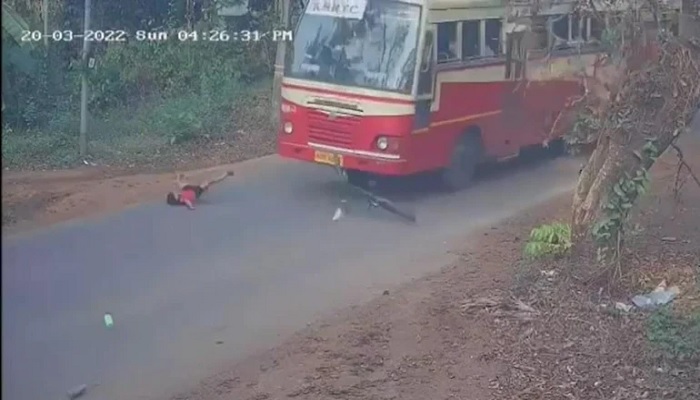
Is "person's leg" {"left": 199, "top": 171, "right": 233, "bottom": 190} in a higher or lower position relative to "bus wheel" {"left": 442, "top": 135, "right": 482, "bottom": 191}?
lower

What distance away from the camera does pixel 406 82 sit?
39.2 ft

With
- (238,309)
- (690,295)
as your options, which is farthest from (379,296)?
(690,295)

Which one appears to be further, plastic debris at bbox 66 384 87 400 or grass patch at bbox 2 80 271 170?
grass patch at bbox 2 80 271 170

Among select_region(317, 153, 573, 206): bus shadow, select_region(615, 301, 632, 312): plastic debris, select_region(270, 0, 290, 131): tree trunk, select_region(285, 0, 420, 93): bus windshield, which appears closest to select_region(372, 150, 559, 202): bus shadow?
select_region(317, 153, 573, 206): bus shadow

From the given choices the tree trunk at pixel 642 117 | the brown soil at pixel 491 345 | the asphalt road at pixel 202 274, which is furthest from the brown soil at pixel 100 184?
the tree trunk at pixel 642 117

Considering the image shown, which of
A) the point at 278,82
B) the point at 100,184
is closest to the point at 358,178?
the point at 100,184

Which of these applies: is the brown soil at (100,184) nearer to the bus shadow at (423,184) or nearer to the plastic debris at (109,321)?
the bus shadow at (423,184)

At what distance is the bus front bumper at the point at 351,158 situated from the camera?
475 inches

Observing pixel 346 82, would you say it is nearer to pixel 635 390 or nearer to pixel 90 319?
pixel 90 319

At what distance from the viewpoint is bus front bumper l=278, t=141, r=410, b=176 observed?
39.5 feet

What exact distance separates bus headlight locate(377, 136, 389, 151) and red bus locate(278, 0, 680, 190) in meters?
0.01

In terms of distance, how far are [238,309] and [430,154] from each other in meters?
4.73

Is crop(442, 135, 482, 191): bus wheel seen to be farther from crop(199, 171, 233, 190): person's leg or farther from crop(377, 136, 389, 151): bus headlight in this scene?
crop(199, 171, 233, 190): person's leg

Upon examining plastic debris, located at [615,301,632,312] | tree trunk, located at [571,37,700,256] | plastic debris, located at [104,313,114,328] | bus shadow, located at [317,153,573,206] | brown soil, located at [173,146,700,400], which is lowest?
plastic debris, located at [104,313,114,328]
